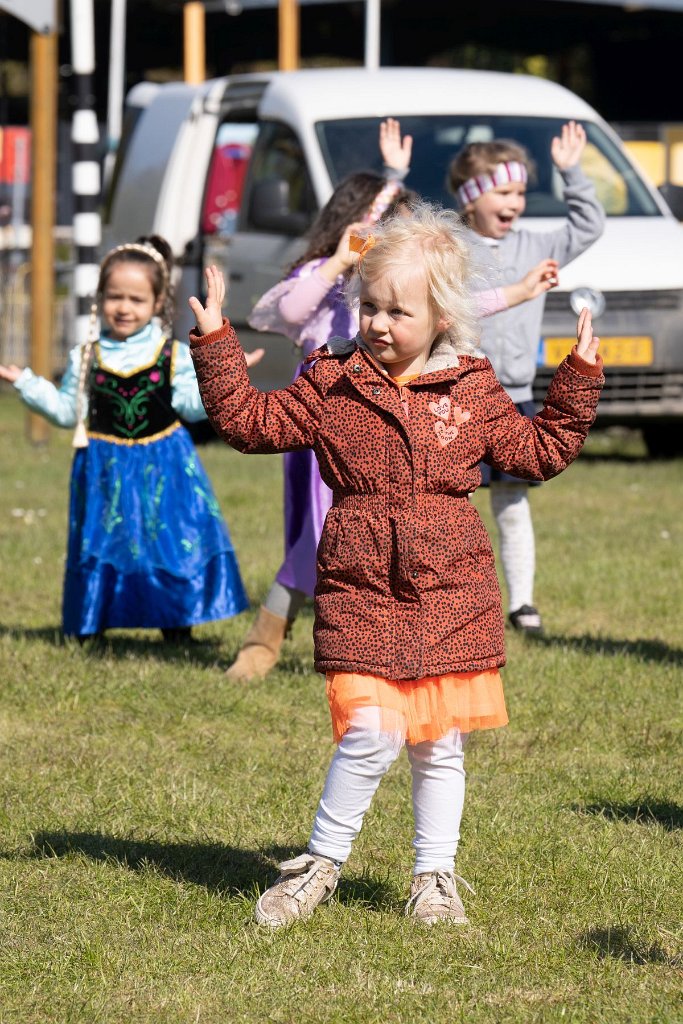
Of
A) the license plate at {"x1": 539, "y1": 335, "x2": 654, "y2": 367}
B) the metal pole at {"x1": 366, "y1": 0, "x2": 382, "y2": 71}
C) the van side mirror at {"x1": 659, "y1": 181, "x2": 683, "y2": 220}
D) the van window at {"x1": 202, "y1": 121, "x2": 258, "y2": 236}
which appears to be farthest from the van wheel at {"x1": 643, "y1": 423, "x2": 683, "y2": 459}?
the metal pole at {"x1": 366, "y1": 0, "x2": 382, "y2": 71}

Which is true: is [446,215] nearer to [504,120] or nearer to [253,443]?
[253,443]

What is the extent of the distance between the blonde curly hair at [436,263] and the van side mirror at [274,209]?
7.20m

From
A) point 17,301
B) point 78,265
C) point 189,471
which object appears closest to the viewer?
point 189,471

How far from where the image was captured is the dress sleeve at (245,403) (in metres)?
3.76

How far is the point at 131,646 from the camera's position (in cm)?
681

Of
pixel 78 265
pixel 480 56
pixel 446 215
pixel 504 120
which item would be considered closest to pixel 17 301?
pixel 78 265

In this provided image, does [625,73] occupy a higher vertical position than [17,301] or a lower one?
higher

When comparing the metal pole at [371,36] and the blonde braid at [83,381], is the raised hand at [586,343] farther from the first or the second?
the metal pole at [371,36]

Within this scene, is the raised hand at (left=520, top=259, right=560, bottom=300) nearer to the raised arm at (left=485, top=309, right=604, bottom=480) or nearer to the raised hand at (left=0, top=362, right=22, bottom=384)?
the raised arm at (left=485, top=309, right=604, bottom=480)

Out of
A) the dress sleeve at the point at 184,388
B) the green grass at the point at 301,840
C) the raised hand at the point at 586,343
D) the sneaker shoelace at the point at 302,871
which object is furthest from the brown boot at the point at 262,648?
the raised hand at the point at 586,343

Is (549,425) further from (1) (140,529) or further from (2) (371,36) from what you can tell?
(2) (371,36)

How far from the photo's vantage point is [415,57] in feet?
119

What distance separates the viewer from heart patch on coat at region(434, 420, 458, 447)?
384 centimetres

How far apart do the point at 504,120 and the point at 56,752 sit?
7280 mm
